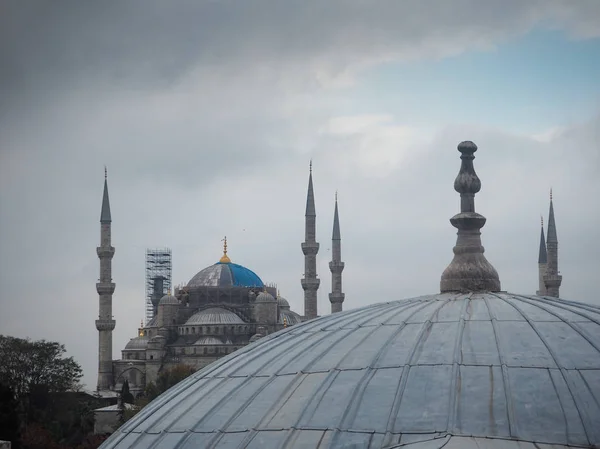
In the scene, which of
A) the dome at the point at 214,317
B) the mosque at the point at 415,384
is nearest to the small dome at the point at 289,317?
the dome at the point at 214,317

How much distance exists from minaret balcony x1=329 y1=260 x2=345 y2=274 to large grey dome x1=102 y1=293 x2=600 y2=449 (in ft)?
173

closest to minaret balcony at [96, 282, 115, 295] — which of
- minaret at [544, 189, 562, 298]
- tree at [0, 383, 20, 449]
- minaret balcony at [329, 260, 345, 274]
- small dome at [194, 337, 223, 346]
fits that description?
small dome at [194, 337, 223, 346]

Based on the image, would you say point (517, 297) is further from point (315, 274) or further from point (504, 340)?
point (315, 274)

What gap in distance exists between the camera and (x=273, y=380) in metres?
6.31

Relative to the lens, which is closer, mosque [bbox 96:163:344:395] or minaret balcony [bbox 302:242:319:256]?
minaret balcony [bbox 302:242:319:256]

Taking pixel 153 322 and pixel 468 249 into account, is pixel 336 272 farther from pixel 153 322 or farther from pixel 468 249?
pixel 468 249

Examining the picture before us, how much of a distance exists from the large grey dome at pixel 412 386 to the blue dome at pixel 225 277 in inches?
2484

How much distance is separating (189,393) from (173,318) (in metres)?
60.3

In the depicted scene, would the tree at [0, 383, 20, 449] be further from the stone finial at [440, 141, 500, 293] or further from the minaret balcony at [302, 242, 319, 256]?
the minaret balcony at [302, 242, 319, 256]

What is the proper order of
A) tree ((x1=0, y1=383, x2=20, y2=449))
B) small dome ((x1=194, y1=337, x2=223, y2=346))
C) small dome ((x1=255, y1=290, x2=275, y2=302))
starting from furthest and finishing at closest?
small dome ((x1=255, y1=290, x2=275, y2=302)) → small dome ((x1=194, y1=337, x2=223, y2=346)) → tree ((x1=0, y1=383, x2=20, y2=449))

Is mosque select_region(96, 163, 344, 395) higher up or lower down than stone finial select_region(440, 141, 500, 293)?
higher up

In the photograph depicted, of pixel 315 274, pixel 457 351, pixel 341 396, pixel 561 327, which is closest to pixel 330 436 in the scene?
pixel 341 396

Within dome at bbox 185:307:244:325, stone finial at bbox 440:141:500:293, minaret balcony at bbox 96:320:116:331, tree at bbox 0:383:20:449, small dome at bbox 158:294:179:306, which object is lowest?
tree at bbox 0:383:20:449

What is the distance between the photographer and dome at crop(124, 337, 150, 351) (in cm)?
6662
